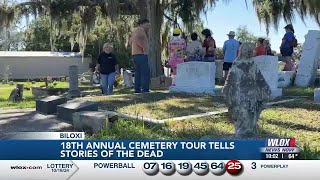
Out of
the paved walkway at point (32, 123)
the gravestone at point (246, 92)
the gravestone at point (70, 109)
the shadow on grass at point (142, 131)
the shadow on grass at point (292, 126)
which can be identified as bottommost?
the shadow on grass at point (292, 126)

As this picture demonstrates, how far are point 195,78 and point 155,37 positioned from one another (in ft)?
16.7

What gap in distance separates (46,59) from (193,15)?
16163mm

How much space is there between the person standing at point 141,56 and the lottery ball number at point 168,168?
4.71 m

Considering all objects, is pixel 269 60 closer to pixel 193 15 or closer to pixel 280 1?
pixel 280 1

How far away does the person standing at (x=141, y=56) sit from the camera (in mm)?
7129

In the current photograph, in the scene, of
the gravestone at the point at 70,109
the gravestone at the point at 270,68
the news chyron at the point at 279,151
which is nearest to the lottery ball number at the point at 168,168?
the news chyron at the point at 279,151

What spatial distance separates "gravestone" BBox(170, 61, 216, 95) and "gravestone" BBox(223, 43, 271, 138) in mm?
3566

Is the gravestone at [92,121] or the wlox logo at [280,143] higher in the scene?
the wlox logo at [280,143]

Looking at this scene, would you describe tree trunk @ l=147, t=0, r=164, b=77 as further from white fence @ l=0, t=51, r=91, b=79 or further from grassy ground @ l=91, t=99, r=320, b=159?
white fence @ l=0, t=51, r=91, b=79

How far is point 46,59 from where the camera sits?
26547 millimetres

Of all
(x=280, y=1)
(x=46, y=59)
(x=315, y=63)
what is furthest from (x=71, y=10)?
(x=46, y=59)

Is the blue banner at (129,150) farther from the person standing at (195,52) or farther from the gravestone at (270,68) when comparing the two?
the person standing at (195,52)

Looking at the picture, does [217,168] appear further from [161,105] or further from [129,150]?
[161,105]

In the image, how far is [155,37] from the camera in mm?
12383
